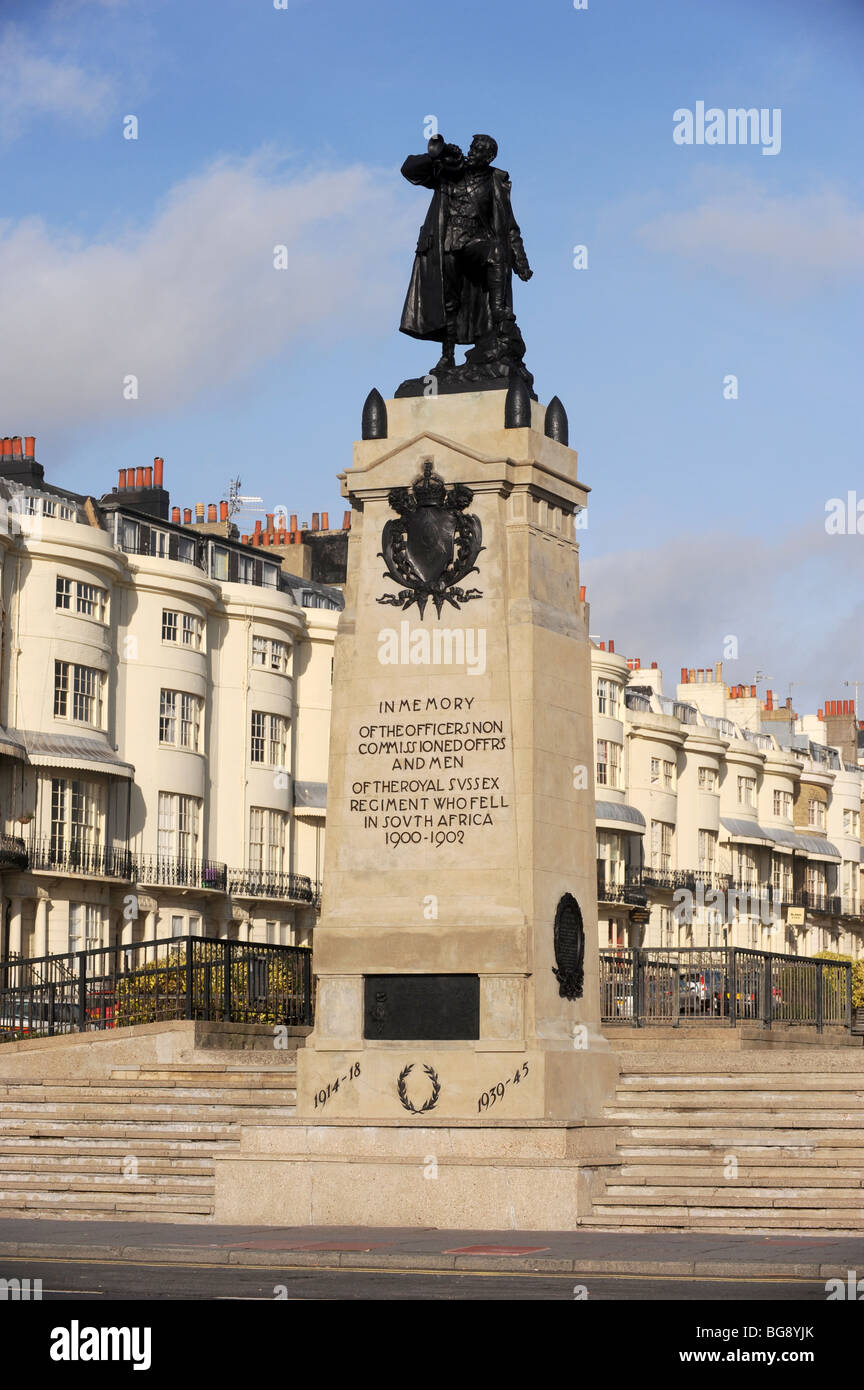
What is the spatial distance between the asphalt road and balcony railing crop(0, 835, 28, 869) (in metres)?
40.6

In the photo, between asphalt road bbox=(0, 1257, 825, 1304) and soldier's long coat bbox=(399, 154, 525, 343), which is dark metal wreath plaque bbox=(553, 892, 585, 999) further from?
soldier's long coat bbox=(399, 154, 525, 343)

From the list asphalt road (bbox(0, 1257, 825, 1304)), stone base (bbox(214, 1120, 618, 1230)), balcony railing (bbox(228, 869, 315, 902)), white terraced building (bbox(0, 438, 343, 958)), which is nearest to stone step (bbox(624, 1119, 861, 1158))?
stone base (bbox(214, 1120, 618, 1230))

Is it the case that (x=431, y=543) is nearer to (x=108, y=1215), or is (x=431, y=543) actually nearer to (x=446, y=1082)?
(x=446, y=1082)

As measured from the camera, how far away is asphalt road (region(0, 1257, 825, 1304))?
16.0 metres

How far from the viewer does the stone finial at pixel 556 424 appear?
25703 mm

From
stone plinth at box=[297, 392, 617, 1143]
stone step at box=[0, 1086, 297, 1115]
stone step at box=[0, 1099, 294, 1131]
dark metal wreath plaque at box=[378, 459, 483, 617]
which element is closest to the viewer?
stone plinth at box=[297, 392, 617, 1143]

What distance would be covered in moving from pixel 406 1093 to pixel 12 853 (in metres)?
37.0

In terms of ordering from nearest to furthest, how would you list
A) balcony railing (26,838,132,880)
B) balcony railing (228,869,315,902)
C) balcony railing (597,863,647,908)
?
balcony railing (26,838,132,880)
balcony railing (228,869,315,902)
balcony railing (597,863,647,908)

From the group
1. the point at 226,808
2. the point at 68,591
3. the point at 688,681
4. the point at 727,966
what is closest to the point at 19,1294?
the point at 727,966

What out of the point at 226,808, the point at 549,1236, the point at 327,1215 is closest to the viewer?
the point at 549,1236

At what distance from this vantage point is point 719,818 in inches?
4183
